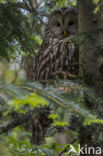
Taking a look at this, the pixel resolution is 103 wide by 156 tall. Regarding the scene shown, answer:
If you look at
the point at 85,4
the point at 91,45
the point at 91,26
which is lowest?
the point at 91,45

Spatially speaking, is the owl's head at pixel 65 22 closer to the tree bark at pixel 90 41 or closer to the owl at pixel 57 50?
the owl at pixel 57 50

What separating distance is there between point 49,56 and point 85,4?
4.11 ft

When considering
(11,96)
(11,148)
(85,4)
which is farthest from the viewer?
(11,148)

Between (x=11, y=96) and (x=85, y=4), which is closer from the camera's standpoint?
(x=11, y=96)

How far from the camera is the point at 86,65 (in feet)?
6.15

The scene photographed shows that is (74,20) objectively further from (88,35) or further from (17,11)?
(88,35)

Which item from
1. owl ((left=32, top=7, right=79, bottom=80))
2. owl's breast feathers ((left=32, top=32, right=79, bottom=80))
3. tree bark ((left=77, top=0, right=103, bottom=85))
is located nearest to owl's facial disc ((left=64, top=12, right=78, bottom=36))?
owl ((left=32, top=7, right=79, bottom=80))

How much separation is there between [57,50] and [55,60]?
0.15 m

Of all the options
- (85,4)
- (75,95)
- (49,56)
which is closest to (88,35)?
(85,4)

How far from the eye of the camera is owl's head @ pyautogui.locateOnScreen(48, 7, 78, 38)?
11.2 ft

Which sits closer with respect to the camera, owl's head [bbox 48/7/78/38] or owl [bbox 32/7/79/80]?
owl [bbox 32/7/79/80]

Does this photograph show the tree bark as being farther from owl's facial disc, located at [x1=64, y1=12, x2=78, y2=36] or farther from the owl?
owl's facial disc, located at [x1=64, y1=12, x2=78, y2=36]

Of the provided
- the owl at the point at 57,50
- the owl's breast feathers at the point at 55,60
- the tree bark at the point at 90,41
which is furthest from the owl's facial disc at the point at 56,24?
the tree bark at the point at 90,41

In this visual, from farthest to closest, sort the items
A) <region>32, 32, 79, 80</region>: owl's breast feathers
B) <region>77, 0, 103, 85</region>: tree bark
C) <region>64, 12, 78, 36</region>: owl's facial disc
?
<region>64, 12, 78, 36</region>: owl's facial disc < <region>32, 32, 79, 80</region>: owl's breast feathers < <region>77, 0, 103, 85</region>: tree bark
